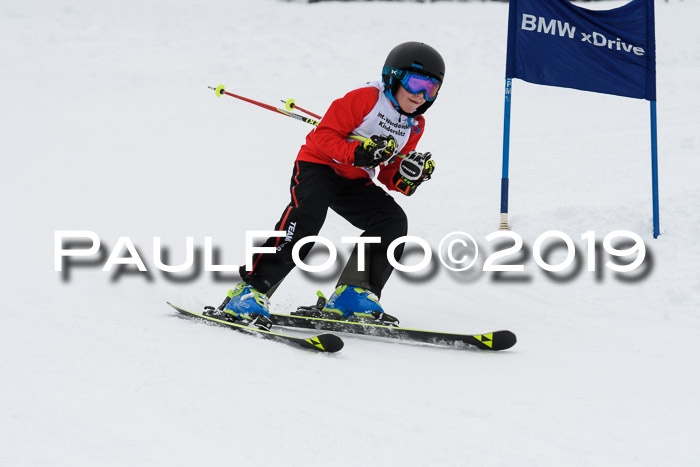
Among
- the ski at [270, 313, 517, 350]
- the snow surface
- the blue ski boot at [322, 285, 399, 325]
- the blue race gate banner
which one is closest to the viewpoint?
the snow surface

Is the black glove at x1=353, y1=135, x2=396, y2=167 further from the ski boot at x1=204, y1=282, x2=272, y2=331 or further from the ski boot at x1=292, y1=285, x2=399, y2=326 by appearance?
the ski boot at x1=204, y1=282, x2=272, y2=331

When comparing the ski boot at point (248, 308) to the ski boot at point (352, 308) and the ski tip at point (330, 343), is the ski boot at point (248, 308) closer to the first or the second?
the ski boot at point (352, 308)

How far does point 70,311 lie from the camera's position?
4.24 meters

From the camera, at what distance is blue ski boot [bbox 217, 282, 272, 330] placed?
420cm

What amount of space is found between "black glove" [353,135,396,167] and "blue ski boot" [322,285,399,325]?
819 millimetres

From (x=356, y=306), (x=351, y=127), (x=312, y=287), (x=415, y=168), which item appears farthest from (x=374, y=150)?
(x=312, y=287)

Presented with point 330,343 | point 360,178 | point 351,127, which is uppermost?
point 351,127

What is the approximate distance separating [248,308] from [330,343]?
2.25ft

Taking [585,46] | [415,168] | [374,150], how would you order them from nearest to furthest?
[374,150] < [415,168] < [585,46]

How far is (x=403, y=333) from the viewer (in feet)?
13.9

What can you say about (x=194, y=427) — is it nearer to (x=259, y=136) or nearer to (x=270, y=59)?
(x=259, y=136)

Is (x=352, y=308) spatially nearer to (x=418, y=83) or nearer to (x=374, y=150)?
(x=374, y=150)

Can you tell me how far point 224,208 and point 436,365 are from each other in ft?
14.9

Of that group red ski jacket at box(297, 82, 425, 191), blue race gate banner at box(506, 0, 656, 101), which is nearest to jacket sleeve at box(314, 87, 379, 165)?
red ski jacket at box(297, 82, 425, 191)
